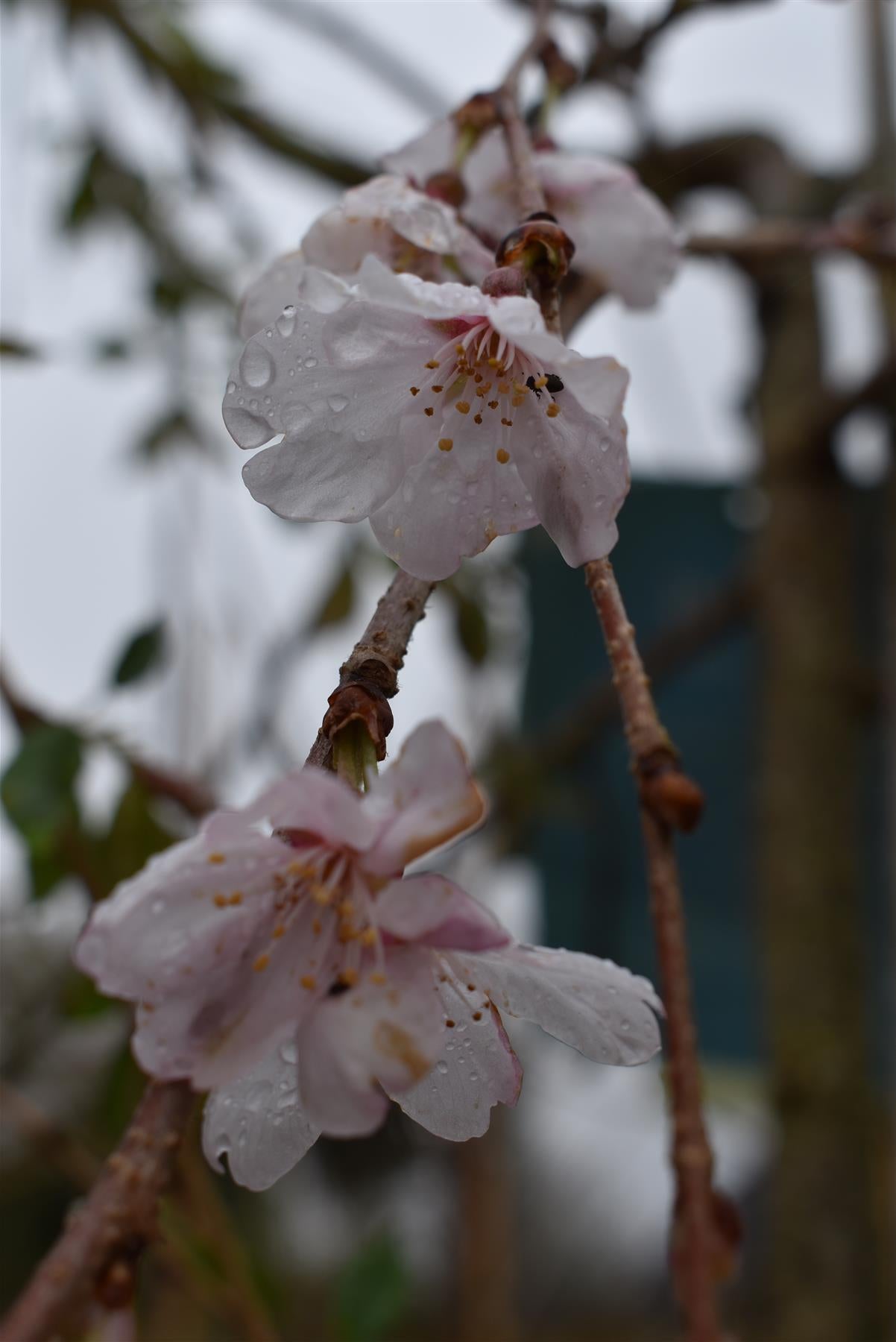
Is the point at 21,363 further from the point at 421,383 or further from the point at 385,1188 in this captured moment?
the point at 385,1188

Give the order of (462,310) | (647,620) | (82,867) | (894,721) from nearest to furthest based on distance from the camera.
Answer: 1. (462,310)
2. (82,867)
3. (894,721)
4. (647,620)

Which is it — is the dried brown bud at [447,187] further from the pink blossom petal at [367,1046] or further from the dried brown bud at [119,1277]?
the dried brown bud at [119,1277]

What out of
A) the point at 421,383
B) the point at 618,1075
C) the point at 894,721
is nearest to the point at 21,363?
the point at 421,383

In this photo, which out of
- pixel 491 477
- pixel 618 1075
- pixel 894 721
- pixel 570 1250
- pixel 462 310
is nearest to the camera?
pixel 462 310

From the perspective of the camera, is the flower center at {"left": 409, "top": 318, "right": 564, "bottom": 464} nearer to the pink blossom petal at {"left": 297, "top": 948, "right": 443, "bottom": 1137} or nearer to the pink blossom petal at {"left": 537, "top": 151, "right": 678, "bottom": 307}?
the pink blossom petal at {"left": 537, "top": 151, "right": 678, "bottom": 307}

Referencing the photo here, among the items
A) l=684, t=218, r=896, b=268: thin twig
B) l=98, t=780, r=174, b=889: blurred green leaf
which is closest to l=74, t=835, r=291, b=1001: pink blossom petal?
l=98, t=780, r=174, b=889: blurred green leaf

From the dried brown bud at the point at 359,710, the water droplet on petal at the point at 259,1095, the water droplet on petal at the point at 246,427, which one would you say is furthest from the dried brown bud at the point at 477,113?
the water droplet on petal at the point at 259,1095
